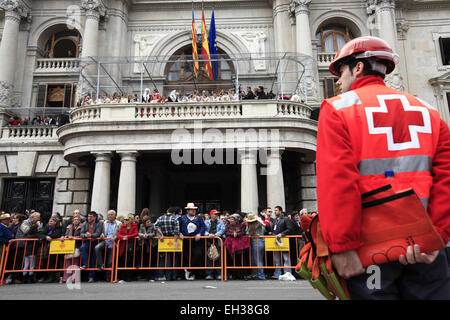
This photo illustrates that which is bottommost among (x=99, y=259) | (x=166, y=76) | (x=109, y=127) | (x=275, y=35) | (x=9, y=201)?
(x=99, y=259)

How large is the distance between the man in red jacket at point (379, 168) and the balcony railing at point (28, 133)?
19872 mm

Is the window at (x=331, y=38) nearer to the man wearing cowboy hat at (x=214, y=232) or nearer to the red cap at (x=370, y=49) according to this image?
the man wearing cowboy hat at (x=214, y=232)

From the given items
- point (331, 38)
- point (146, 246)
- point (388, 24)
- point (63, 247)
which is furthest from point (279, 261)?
point (331, 38)

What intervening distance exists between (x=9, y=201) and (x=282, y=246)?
16.5m

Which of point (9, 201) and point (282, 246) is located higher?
point (9, 201)

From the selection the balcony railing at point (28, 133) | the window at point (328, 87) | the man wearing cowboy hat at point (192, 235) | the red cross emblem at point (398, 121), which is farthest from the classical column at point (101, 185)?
the red cross emblem at point (398, 121)

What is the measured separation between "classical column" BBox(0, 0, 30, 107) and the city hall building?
0.22 ft

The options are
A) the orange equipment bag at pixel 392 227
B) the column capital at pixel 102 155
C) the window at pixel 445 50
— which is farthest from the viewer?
the window at pixel 445 50

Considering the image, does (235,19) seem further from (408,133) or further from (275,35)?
(408,133)

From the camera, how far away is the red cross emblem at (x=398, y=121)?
241 centimetres

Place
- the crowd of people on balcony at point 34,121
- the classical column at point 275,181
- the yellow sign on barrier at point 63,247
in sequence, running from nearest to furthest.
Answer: the yellow sign on barrier at point 63,247
the classical column at point 275,181
the crowd of people on balcony at point 34,121
